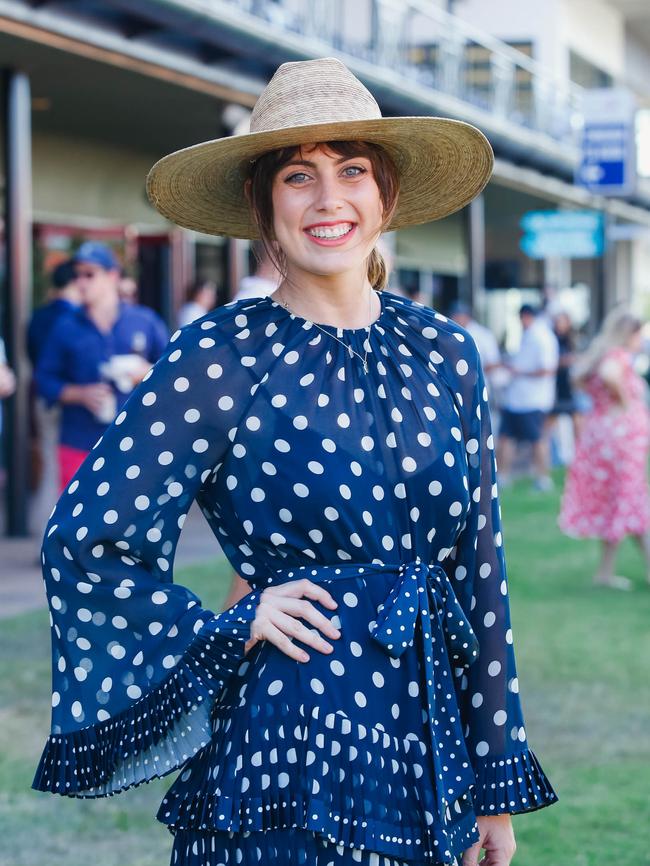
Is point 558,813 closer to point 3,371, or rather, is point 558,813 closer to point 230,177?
point 230,177

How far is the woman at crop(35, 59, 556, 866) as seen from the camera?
7.76ft

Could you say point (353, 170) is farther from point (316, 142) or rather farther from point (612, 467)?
point (612, 467)

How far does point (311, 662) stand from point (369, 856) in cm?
32

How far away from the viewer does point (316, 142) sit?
2557 mm

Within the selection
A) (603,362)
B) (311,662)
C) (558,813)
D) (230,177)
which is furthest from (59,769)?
(603,362)

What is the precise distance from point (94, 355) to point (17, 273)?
3206 mm

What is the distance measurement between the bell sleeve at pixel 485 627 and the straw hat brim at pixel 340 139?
15.2 inches

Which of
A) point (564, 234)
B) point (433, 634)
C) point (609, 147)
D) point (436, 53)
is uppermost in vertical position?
point (436, 53)

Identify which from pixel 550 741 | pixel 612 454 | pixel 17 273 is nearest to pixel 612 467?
pixel 612 454

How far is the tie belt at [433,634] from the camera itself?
7.84 ft

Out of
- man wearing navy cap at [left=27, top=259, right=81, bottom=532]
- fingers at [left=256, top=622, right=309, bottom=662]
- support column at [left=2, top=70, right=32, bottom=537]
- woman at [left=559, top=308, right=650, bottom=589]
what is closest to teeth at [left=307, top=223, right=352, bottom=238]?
fingers at [left=256, top=622, right=309, bottom=662]

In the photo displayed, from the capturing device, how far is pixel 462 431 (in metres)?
2.59

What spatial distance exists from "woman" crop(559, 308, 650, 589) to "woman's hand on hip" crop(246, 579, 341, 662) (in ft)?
25.1

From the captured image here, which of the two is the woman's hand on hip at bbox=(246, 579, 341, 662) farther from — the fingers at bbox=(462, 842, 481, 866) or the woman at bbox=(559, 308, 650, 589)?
the woman at bbox=(559, 308, 650, 589)
